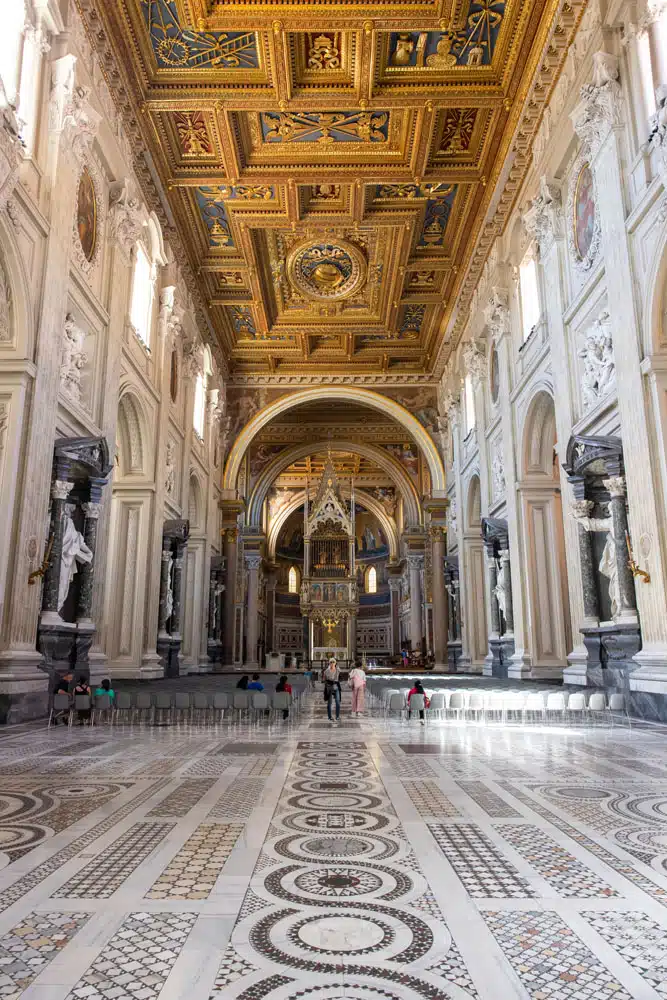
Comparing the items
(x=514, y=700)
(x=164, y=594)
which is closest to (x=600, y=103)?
(x=514, y=700)

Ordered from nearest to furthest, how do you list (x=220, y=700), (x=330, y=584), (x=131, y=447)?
(x=220, y=700), (x=131, y=447), (x=330, y=584)

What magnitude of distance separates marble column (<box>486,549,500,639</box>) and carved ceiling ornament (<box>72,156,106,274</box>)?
10412mm

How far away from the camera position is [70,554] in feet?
33.1

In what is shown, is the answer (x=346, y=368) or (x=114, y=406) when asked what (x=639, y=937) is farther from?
(x=346, y=368)

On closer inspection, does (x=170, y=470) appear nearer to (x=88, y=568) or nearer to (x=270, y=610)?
(x=88, y=568)

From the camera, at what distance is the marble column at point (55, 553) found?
363 inches

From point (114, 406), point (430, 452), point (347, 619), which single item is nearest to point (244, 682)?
point (114, 406)

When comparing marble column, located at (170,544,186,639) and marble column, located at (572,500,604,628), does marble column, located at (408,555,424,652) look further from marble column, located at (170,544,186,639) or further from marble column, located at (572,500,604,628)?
marble column, located at (572,500,604,628)

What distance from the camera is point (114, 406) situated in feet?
39.6

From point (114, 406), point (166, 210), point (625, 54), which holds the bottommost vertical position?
point (114, 406)

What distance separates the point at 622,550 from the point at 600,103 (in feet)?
19.8

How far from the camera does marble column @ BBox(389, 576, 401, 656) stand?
120 feet

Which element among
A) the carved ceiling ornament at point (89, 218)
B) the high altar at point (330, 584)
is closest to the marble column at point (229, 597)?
the high altar at point (330, 584)

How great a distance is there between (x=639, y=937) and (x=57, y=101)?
1076cm
